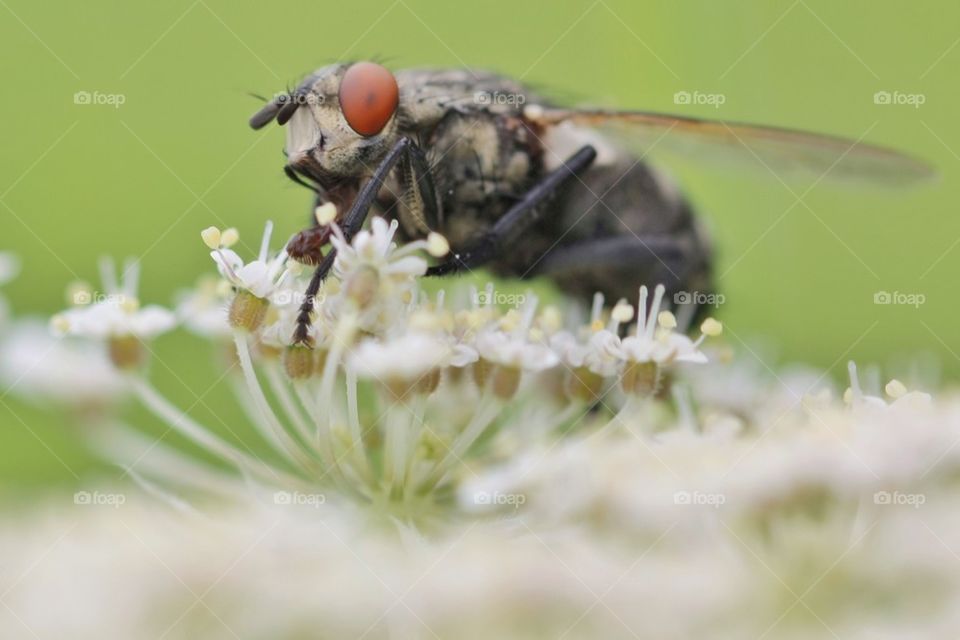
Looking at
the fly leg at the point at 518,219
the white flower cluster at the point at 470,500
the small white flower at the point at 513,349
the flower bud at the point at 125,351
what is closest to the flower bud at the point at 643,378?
the white flower cluster at the point at 470,500

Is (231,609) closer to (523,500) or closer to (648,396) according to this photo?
(523,500)

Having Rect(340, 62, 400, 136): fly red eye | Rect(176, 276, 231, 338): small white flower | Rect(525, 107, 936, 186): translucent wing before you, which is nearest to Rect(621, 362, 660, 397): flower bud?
Rect(525, 107, 936, 186): translucent wing

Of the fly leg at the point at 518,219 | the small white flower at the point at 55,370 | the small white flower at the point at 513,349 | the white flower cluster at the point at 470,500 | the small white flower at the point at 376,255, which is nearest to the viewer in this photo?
the white flower cluster at the point at 470,500

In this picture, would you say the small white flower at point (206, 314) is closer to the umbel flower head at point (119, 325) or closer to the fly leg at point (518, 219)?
the umbel flower head at point (119, 325)

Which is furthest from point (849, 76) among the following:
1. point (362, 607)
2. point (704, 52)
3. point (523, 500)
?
point (362, 607)

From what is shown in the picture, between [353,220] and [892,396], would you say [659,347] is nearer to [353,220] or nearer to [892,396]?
[892,396]
